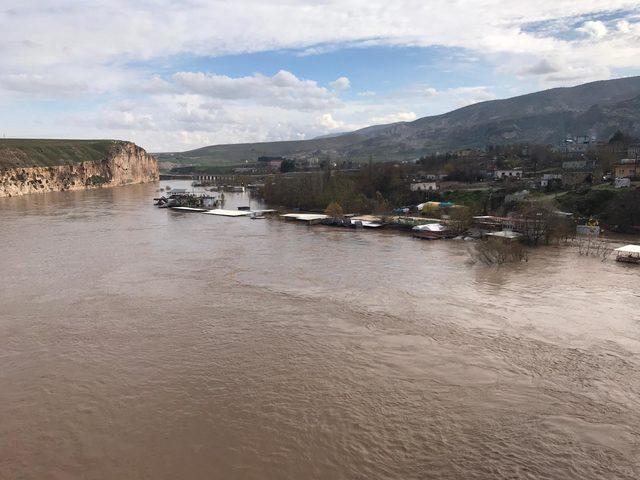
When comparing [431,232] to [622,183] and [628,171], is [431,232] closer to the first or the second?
[622,183]

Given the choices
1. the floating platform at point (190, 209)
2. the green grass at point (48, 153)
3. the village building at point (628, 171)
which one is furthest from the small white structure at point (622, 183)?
the green grass at point (48, 153)

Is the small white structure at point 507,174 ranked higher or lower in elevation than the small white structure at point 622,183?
higher

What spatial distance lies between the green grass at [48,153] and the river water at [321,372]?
6618 centimetres

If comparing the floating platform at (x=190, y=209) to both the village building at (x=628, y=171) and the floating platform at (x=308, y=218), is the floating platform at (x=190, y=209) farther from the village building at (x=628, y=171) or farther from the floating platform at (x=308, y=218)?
the village building at (x=628, y=171)

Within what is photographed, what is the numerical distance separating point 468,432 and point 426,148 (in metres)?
186

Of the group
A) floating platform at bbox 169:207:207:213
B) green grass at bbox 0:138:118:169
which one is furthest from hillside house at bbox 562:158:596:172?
green grass at bbox 0:138:118:169

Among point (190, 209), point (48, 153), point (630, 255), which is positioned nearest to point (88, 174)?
point (48, 153)

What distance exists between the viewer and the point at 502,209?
39844 millimetres

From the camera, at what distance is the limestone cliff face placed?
7512cm

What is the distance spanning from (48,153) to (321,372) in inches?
3705

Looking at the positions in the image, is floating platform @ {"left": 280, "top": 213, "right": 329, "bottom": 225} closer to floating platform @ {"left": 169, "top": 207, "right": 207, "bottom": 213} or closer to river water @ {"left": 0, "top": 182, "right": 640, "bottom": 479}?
floating platform @ {"left": 169, "top": 207, "right": 207, "bottom": 213}

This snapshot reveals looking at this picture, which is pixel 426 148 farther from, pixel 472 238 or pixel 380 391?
pixel 380 391

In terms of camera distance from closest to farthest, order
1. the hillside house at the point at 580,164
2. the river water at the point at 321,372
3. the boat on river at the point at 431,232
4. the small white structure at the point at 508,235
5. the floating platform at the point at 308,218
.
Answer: the river water at the point at 321,372, the small white structure at the point at 508,235, the boat on river at the point at 431,232, the floating platform at the point at 308,218, the hillside house at the point at 580,164

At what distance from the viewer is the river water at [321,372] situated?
29.8 ft
